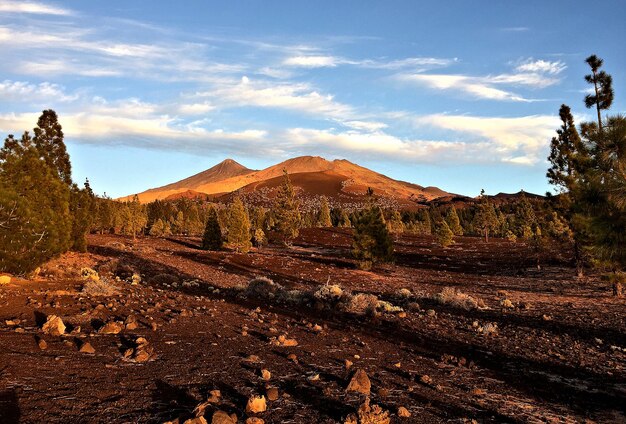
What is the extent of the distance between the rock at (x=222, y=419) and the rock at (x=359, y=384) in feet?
7.20

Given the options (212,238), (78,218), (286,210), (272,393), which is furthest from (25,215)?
(286,210)

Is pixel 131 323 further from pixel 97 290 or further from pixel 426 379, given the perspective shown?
pixel 426 379

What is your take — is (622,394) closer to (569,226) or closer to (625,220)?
(625,220)

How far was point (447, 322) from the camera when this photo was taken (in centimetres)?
1424

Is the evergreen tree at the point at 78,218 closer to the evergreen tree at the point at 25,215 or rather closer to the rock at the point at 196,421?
the evergreen tree at the point at 25,215

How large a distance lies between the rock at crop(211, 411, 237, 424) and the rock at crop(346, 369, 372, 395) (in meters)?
2.20

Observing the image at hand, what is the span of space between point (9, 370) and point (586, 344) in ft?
45.0

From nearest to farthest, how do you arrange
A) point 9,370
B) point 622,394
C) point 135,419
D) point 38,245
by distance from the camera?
point 135,419 < point 9,370 < point 622,394 < point 38,245

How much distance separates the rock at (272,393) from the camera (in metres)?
5.68

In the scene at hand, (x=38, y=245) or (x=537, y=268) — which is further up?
(x=38, y=245)

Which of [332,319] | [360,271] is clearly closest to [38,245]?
[332,319]

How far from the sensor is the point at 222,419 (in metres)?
4.63

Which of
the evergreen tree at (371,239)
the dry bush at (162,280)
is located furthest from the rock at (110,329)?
the evergreen tree at (371,239)

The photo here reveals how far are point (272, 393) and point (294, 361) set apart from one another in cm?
197
